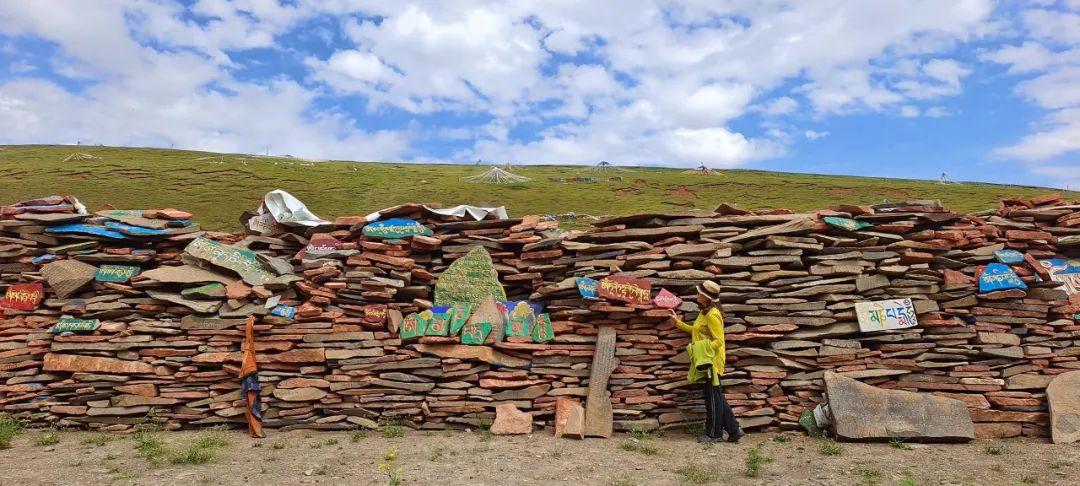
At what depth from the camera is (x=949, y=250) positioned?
24.9 ft

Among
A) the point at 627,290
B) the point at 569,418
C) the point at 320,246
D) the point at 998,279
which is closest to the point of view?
the point at 569,418

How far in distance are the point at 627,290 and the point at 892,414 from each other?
3235mm

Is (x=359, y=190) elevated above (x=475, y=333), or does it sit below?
above

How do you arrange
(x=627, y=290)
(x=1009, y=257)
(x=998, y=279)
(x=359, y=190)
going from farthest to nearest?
(x=359, y=190) < (x=627, y=290) < (x=1009, y=257) < (x=998, y=279)

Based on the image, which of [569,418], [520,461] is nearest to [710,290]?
[569,418]

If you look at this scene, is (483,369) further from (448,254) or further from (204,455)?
(204,455)

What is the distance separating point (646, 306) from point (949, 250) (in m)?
3.84

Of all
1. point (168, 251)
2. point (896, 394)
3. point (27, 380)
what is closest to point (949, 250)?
point (896, 394)

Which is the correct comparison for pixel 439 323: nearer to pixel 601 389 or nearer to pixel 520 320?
pixel 520 320

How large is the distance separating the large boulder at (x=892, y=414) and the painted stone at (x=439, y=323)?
181 inches

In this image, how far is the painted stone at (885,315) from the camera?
7332mm

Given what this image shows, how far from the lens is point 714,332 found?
7.02 m

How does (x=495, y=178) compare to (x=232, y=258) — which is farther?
(x=495, y=178)

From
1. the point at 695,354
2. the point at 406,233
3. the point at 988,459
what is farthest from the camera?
the point at 406,233
